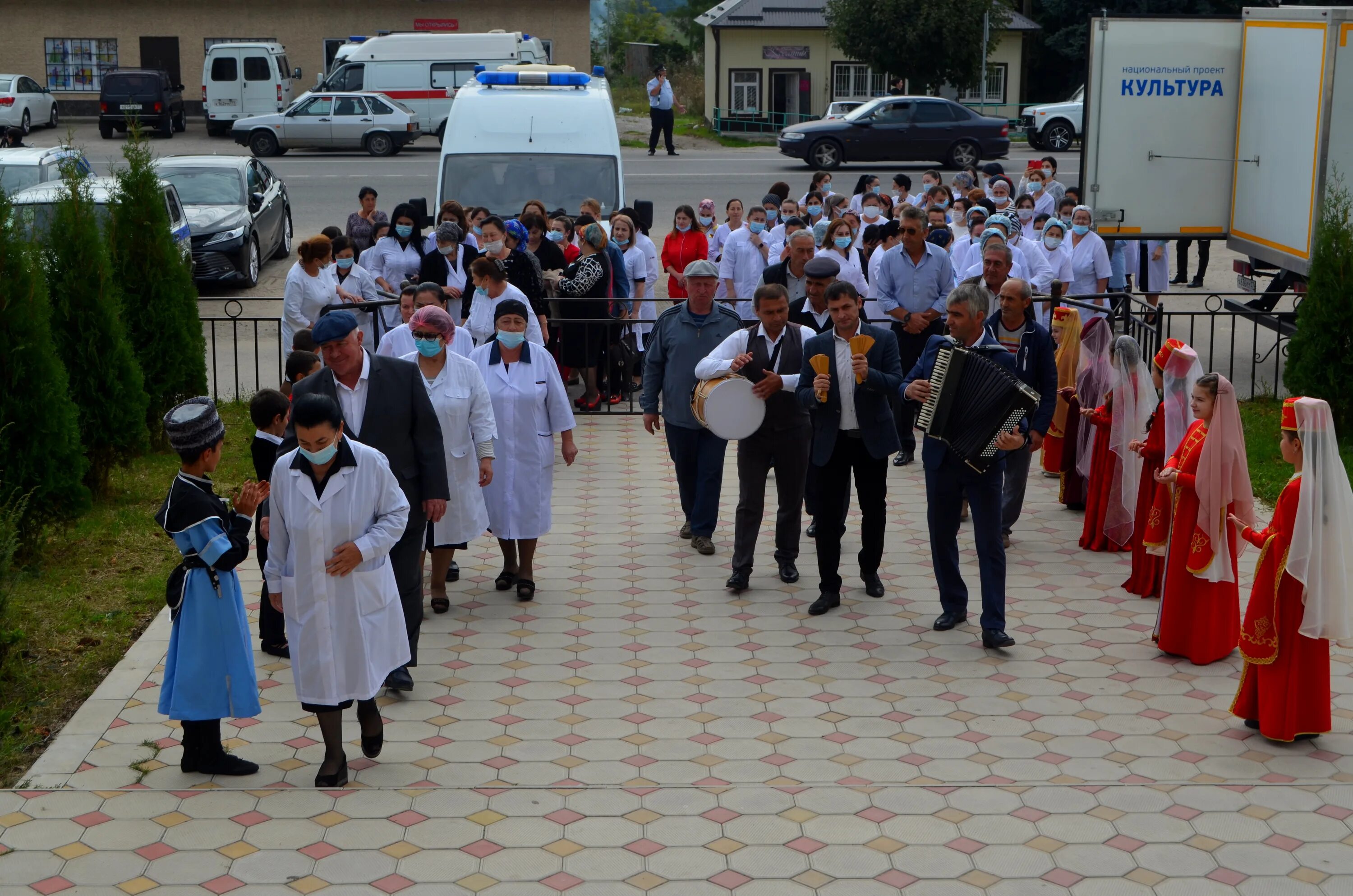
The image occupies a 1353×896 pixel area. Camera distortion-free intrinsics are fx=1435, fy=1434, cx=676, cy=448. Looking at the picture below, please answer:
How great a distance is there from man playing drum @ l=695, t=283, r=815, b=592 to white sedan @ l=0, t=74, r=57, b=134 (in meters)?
33.9

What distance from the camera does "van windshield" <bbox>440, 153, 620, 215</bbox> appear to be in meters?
15.1

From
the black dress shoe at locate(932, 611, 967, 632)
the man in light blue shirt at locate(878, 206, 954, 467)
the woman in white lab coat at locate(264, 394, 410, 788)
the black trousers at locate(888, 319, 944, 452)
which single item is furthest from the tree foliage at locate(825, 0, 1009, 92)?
the woman in white lab coat at locate(264, 394, 410, 788)

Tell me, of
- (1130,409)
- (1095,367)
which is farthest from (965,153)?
(1130,409)

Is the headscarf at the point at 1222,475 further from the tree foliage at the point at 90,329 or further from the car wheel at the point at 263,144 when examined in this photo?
the car wheel at the point at 263,144

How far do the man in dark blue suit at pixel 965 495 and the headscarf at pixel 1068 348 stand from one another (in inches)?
88.8

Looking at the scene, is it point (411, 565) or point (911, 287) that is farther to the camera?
point (911, 287)

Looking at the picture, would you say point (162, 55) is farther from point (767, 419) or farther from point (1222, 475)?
point (1222, 475)

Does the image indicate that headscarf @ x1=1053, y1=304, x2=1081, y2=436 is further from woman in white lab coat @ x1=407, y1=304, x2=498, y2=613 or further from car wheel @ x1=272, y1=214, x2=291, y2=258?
car wheel @ x1=272, y1=214, x2=291, y2=258

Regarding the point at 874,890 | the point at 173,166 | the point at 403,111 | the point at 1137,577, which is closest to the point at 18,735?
the point at 874,890

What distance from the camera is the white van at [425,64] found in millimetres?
34875

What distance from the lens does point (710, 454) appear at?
9109mm

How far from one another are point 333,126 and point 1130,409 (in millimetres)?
27891

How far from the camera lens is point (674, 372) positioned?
9.11 metres

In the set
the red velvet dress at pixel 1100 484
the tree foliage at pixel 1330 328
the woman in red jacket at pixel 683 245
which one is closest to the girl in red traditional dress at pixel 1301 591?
the red velvet dress at pixel 1100 484
